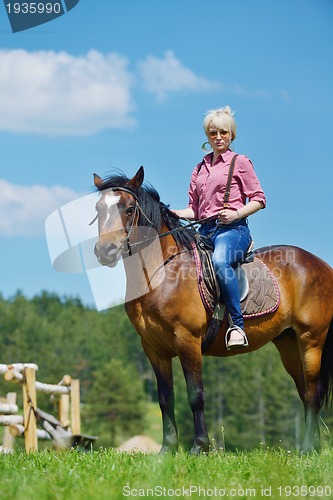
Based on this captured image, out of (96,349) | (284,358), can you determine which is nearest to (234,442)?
(96,349)

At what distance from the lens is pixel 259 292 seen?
7434 mm

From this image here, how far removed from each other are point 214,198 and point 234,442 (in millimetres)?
64540

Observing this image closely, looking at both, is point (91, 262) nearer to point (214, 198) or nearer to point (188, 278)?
point (188, 278)

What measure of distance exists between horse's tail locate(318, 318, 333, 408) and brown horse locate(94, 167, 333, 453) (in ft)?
0.04

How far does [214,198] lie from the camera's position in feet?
23.6

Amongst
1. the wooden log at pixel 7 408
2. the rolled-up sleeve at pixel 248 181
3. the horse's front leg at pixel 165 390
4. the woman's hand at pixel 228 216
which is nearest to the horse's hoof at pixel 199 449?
the horse's front leg at pixel 165 390

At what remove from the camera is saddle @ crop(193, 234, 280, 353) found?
7.02 metres

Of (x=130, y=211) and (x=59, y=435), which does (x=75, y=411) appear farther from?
(x=130, y=211)

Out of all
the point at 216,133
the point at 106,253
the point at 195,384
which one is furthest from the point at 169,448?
the point at 216,133

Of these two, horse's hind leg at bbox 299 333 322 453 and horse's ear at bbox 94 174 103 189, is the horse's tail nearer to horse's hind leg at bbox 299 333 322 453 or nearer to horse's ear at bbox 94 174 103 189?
horse's hind leg at bbox 299 333 322 453

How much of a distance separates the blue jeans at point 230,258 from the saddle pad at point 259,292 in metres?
0.26

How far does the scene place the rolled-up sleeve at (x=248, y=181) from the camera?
7.20 meters

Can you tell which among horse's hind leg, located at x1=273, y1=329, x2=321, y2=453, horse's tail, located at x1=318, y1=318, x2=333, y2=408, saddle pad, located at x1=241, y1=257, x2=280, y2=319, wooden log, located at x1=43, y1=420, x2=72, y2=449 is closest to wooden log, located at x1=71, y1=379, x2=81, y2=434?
wooden log, located at x1=43, y1=420, x2=72, y2=449

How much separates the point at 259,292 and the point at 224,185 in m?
1.19
